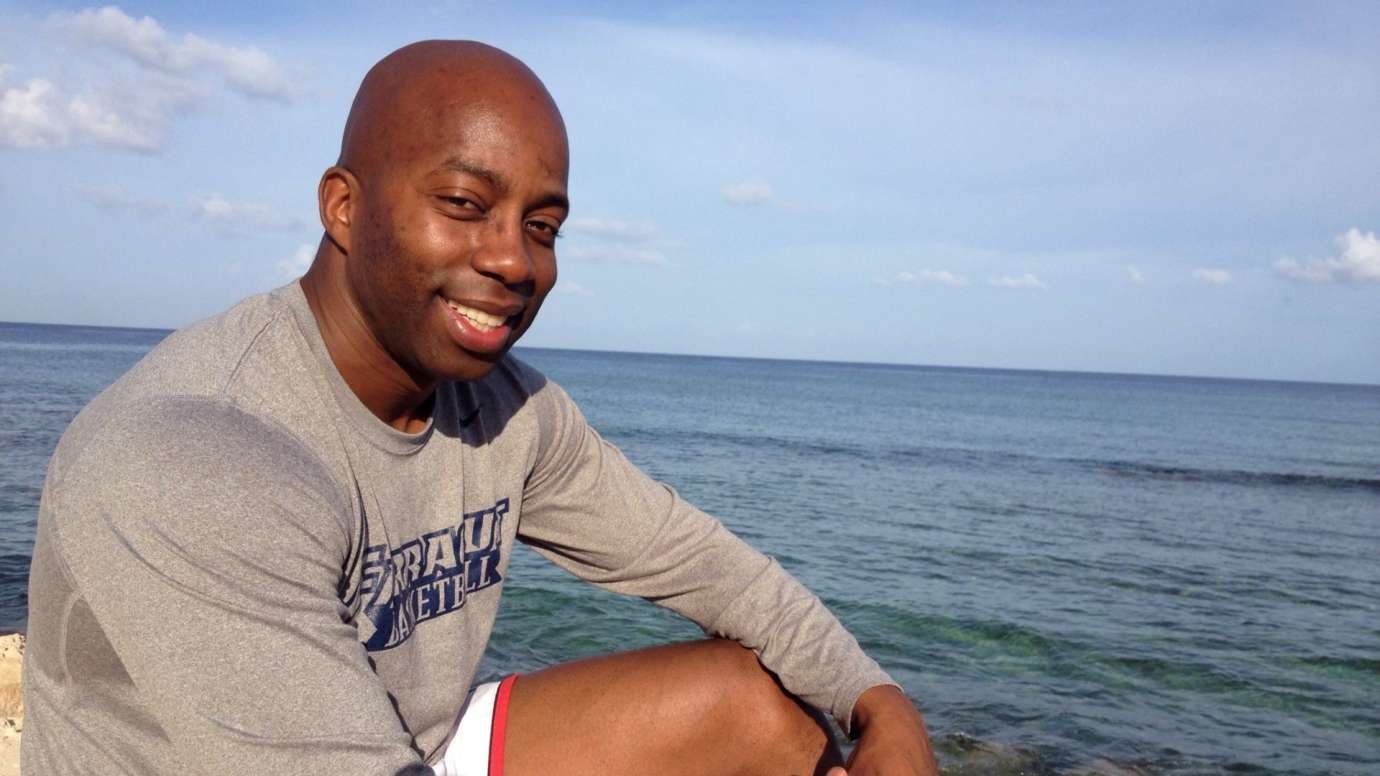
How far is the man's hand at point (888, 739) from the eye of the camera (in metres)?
2.54

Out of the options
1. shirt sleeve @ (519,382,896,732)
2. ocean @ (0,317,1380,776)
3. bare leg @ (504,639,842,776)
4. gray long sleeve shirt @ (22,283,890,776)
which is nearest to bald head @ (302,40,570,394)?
gray long sleeve shirt @ (22,283,890,776)

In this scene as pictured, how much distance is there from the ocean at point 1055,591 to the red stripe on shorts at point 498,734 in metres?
3.46

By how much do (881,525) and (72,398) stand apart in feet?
65.0

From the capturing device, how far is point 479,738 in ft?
8.58

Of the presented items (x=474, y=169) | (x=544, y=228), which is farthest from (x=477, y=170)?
(x=544, y=228)

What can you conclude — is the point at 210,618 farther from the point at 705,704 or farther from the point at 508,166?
the point at 705,704

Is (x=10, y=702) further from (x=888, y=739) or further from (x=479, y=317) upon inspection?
(x=888, y=739)

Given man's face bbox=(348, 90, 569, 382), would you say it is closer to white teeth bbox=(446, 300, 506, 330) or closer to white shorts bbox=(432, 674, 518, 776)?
white teeth bbox=(446, 300, 506, 330)

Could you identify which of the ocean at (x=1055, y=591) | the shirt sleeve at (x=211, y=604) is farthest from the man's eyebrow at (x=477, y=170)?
the ocean at (x=1055, y=591)

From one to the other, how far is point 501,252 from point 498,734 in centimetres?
124

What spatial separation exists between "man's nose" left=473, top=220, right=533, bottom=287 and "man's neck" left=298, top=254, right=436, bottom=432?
10.3 inches

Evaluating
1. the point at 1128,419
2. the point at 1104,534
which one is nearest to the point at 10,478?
the point at 1104,534

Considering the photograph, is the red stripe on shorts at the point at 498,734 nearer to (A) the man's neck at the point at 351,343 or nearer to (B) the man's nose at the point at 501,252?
(A) the man's neck at the point at 351,343

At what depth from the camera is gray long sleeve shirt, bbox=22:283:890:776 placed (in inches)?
62.0
